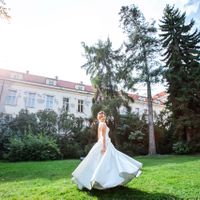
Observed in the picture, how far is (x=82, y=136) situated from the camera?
2291cm

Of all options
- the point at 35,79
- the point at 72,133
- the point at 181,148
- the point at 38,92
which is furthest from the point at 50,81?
the point at 181,148

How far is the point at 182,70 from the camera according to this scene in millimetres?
19312

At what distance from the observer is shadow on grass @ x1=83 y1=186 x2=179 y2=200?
198 inches

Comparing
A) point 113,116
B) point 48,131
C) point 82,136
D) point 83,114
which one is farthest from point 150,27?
point 83,114

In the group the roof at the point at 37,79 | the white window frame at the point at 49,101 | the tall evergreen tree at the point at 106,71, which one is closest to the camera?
the tall evergreen tree at the point at 106,71

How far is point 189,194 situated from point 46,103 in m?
28.9

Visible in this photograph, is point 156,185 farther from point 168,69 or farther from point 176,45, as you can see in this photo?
point 176,45

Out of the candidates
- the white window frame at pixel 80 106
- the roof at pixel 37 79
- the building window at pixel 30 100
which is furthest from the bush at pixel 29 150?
the white window frame at pixel 80 106

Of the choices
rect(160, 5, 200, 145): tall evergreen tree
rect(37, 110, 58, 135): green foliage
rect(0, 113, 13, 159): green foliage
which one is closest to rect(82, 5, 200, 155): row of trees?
rect(160, 5, 200, 145): tall evergreen tree

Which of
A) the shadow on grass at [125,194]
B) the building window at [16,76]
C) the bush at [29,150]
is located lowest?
the shadow on grass at [125,194]

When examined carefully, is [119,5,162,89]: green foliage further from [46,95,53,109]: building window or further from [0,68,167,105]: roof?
[46,95,53,109]: building window

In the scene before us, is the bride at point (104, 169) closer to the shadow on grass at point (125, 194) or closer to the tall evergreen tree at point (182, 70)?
the shadow on grass at point (125, 194)

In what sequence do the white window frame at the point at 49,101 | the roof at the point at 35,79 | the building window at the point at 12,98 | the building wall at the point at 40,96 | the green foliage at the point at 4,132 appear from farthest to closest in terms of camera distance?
the white window frame at the point at 49,101
the roof at the point at 35,79
the building window at the point at 12,98
the building wall at the point at 40,96
the green foliage at the point at 4,132

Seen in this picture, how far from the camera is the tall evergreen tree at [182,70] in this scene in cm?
1878
